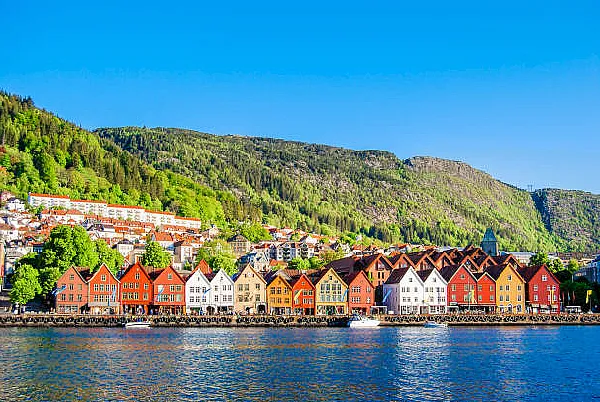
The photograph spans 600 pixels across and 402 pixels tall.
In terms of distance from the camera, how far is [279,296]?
12738 centimetres

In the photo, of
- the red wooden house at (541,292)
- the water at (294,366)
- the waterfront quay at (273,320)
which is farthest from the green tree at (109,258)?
the red wooden house at (541,292)

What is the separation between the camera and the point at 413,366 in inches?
2446

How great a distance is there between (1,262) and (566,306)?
378ft

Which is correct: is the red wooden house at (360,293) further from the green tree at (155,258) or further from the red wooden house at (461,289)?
the green tree at (155,258)

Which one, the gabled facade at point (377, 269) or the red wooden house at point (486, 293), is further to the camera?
the gabled facade at point (377, 269)

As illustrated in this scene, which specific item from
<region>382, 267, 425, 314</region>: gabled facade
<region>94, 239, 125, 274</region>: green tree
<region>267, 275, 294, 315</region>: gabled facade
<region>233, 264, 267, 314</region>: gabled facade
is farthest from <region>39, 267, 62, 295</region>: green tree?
<region>382, 267, 425, 314</region>: gabled facade

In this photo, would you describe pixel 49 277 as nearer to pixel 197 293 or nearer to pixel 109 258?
pixel 109 258

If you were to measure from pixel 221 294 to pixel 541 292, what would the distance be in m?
55.8

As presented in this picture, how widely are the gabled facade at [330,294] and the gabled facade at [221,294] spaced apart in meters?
14.2

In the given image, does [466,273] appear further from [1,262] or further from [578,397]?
[1,262]

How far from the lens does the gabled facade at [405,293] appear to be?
12812 centimetres

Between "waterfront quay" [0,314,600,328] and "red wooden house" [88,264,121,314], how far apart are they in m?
6.71

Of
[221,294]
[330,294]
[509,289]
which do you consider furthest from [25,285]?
[509,289]

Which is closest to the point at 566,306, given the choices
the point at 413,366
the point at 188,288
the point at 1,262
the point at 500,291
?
the point at 500,291
